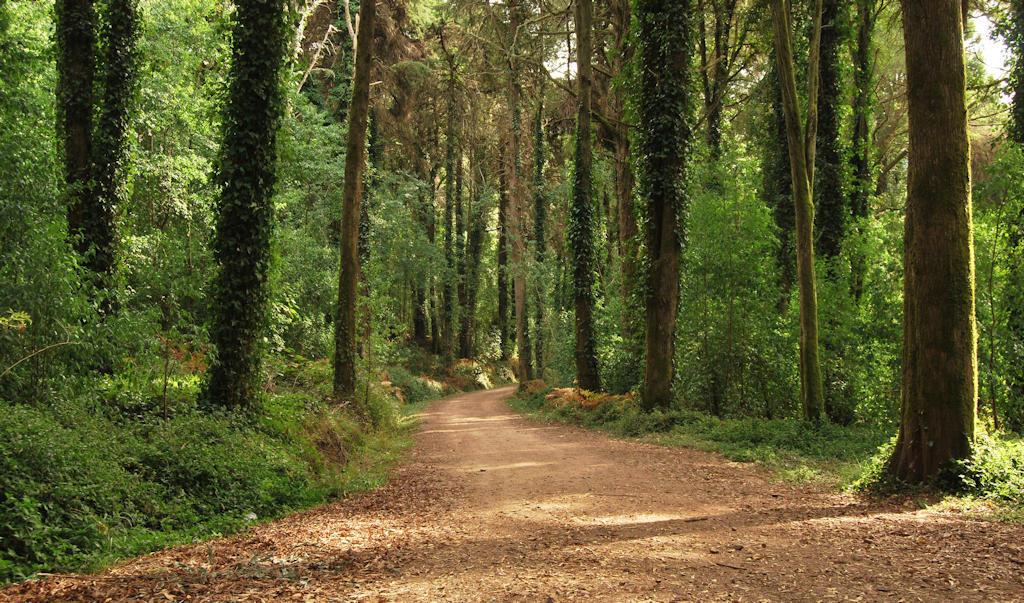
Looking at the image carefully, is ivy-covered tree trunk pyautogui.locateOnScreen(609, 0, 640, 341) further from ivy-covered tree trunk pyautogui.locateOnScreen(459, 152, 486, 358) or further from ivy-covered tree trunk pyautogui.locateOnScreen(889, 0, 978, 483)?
ivy-covered tree trunk pyautogui.locateOnScreen(459, 152, 486, 358)

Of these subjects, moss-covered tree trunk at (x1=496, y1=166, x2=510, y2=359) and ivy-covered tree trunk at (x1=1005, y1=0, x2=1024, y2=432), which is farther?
moss-covered tree trunk at (x1=496, y1=166, x2=510, y2=359)

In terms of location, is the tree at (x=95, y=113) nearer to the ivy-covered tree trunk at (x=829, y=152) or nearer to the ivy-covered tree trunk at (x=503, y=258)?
the ivy-covered tree trunk at (x=829, y=152)

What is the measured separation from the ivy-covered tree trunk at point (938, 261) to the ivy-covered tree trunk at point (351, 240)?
1037cm

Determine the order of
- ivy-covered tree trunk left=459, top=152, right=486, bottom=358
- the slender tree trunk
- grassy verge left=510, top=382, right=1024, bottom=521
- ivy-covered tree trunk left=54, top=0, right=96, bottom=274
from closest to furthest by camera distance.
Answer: grassy verge left=510, top=382, right=1024, bottom=521 < ivy-covered tree trunk left=54, top=0, right=96, bottom=274 < the slender tree trunk < ivy-covered tree trunk left=459, top=152, right=486, bottom=358

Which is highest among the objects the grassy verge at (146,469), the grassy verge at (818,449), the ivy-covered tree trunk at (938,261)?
the ivy-covered tree trunk at (938,261)

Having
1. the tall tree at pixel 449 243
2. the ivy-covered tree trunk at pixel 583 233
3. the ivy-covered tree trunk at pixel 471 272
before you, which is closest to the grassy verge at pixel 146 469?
the ivy-covered tree trunk at pixel 583 233

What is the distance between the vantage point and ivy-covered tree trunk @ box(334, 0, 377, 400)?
42.1ft

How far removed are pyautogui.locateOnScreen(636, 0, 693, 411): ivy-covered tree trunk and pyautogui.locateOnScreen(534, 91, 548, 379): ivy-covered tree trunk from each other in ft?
42.8

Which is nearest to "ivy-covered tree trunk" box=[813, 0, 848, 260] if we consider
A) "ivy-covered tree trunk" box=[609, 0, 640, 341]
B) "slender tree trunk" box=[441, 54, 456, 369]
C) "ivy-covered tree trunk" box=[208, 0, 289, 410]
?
"ivy-covered tree trunk" box=[609, 0, 640, 341]

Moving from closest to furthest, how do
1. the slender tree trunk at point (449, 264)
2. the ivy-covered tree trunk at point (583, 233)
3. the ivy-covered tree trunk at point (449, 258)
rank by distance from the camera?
the ivy-covered tree trunk at point (583, 233) < the ivy-covered tree trunk at point (449, 258) < the slender tree trunk at point (449, 264)

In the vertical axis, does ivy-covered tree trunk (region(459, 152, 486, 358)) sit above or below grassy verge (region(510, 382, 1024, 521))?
above

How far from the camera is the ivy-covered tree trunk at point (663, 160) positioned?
13.2m

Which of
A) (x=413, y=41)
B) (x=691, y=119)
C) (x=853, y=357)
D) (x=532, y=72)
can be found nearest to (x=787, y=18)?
(x=691, y=119)

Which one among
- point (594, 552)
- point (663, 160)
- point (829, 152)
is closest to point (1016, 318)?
point (829, 152)
